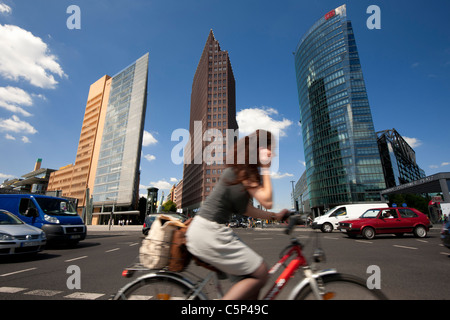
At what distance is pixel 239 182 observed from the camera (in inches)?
62.7

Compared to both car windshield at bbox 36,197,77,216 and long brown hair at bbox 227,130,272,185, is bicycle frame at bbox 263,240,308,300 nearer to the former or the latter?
long brown hair at bbox 227,130,272,185

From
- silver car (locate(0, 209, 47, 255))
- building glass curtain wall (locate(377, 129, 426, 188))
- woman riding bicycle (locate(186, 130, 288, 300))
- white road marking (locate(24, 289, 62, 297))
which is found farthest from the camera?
building glass curtain wall (locate(377, 129, 426, 188))

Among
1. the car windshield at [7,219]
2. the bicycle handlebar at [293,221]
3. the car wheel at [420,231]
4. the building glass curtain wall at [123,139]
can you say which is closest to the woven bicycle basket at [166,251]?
the bicycle handlebar at [293,221]

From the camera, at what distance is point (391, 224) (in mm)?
11586

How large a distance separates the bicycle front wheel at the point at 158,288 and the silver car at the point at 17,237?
6858 mm

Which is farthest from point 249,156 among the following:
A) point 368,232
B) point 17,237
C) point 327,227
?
point 327,227

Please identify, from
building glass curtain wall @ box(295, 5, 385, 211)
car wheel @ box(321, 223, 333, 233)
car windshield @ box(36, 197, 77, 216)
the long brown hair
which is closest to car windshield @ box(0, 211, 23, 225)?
car windshield @ box(36, 197, 77, 216)

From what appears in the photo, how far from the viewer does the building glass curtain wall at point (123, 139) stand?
6944 centimetres

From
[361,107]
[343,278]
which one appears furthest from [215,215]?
[361,107]

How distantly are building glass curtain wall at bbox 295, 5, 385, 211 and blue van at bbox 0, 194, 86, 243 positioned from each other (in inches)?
2876

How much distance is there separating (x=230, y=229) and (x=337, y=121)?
270 feet

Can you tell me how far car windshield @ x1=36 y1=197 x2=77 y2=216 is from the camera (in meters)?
9.30

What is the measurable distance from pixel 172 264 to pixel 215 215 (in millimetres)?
491
